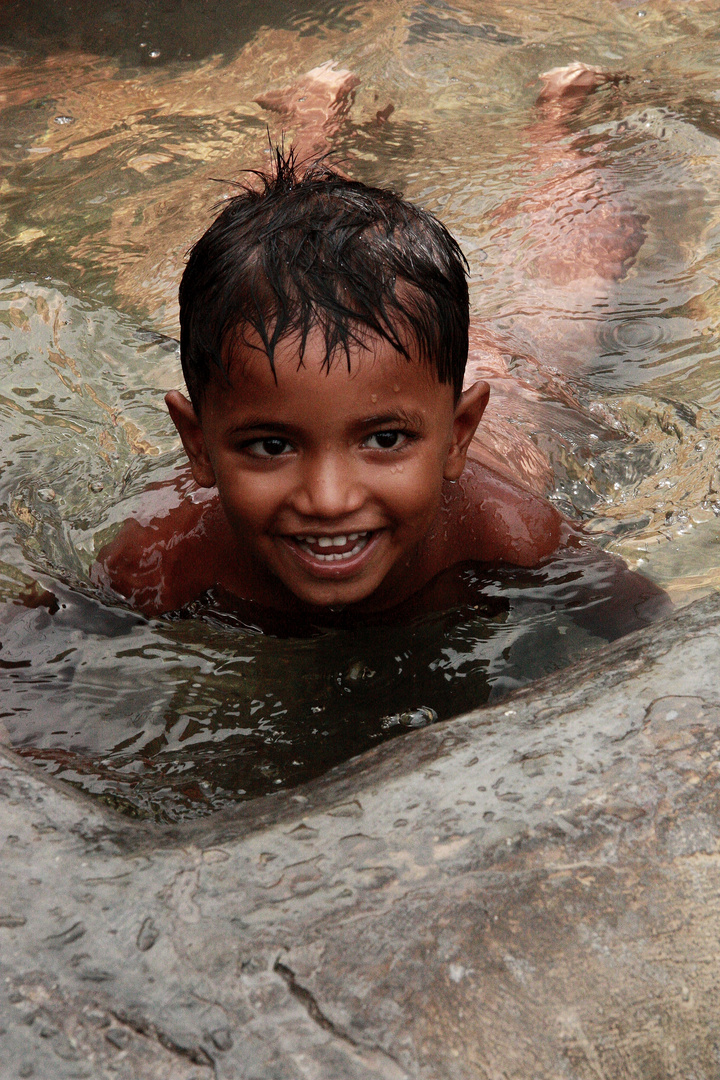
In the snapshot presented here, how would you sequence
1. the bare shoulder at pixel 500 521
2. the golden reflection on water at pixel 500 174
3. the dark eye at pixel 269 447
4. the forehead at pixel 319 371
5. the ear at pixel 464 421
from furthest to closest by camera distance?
the golden reflection on water at pixel 500 174
the bare shoulder at pixel 500 521
the ear at pixel 464 421
the dark eye at pixel 269 447
the forehead at pixel 319 371

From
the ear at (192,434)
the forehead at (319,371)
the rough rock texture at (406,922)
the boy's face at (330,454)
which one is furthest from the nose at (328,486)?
the rough rock texture at (406,922)

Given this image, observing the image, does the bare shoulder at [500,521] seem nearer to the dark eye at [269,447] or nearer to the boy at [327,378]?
the boy at [327,378]

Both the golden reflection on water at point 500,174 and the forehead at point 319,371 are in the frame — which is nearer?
the forehead at point 319,371

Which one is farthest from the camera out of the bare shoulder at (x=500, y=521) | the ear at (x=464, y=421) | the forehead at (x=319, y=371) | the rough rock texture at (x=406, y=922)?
the bare shoulder at (x=500, y=521)

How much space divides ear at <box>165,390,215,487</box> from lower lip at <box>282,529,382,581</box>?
0.30m

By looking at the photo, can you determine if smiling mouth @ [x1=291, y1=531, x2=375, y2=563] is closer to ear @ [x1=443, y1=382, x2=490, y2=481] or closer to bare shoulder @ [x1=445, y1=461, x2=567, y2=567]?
ear @ [x1=443, y1=382, x2=490, y2=481]

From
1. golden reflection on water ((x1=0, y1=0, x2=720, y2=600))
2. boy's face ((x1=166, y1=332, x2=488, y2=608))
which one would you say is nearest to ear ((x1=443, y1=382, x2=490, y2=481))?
boy's face ((x1=166, y1=332, x2=488, y2=608))

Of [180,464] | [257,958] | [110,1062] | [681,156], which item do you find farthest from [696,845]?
[681,156]

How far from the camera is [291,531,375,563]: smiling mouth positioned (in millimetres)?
2316

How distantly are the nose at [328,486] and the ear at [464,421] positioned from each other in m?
0.41

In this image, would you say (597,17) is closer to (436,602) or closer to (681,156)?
(681,156)

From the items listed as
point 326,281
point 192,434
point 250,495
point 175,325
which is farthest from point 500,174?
point 250,495

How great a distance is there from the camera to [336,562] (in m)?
2.33

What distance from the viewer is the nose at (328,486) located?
2.09 m
